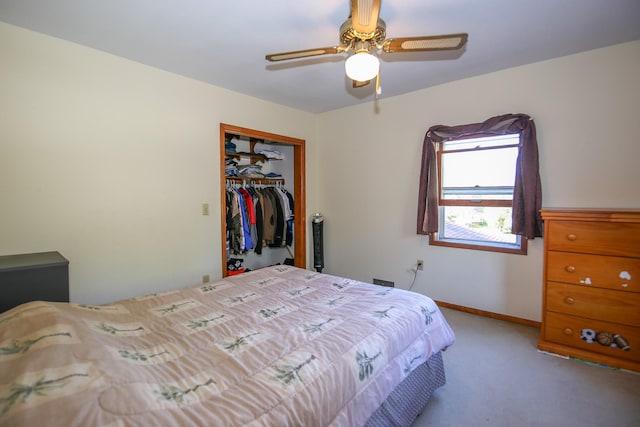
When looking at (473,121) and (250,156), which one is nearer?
(473,121)

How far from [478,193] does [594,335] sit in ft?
A: 4.76

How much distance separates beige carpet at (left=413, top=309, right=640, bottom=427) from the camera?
1623 millimetres

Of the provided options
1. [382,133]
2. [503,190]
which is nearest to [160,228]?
[382,133]

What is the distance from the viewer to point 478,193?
302 cm

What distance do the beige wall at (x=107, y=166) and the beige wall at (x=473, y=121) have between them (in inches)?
63.8

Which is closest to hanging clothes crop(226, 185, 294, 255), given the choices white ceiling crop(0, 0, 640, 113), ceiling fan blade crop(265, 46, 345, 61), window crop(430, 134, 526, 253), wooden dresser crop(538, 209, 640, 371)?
white ceiling crop(0, 0, 640, 113)

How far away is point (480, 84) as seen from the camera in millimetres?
2902

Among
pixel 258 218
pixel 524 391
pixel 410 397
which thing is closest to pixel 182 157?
pixel 258 218

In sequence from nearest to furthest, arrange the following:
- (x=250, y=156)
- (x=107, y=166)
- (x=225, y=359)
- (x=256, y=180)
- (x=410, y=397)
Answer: (x=225, y=359), (x=410, y=397), (x=107, y=166), (x=250, y=156), (x=256, y=180)

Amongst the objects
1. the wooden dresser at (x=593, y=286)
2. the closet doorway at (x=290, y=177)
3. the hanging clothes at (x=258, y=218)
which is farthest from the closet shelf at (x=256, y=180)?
the wooden dresser at (x=593, y=286)

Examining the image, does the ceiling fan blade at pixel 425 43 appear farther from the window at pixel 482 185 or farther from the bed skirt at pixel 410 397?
the bed skirt at pixel 410 397

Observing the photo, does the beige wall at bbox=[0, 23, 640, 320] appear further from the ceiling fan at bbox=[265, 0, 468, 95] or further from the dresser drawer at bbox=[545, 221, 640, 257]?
the ceiling fan at bbox=[265, 0, 468, 95]

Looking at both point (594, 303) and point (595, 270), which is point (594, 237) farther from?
point (594, 303)

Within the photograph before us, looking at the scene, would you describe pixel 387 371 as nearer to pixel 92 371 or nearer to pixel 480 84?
pixel 92 371
